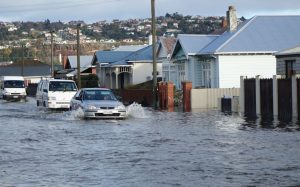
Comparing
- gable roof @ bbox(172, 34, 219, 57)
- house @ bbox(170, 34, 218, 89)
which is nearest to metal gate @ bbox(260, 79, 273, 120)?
house @ bbox(170, 34, 218, 89)

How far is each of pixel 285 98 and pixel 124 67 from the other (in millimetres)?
41295

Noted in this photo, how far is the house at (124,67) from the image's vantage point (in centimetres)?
7275

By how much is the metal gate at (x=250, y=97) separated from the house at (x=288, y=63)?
295 centimetres

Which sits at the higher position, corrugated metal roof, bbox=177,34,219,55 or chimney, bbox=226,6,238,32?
chimney, bbox=226,6,238,32

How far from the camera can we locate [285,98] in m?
33.7

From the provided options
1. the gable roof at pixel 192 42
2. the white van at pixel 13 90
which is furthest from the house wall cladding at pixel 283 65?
the white van at pixel 13 90

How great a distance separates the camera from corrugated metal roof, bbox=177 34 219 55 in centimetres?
5615

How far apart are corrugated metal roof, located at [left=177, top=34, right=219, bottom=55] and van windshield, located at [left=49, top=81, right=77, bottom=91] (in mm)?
15045

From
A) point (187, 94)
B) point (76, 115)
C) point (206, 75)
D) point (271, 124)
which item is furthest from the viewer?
point (206, 75)

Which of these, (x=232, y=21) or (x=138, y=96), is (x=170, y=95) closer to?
(x=138, y=96)

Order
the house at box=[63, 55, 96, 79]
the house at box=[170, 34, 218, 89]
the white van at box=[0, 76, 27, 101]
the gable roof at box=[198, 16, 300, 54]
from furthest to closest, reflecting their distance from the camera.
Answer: the house at box=[63, 55, 96, 79]
the white van at box=[0, 76, 27, 101]
the house at box=[170, 34, 218, 89]
the gable roof at box=[198, 16, 300, 54]

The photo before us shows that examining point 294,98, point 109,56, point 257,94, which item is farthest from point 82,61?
point 294,98

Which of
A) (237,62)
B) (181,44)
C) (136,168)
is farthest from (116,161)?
(181,44)

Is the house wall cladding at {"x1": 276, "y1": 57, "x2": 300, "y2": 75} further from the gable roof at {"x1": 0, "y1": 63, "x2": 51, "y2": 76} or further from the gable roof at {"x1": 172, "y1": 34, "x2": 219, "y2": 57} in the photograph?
the gable roof at {"x1": 0, "y1": 63, "x2": 51, "y2": 76}
